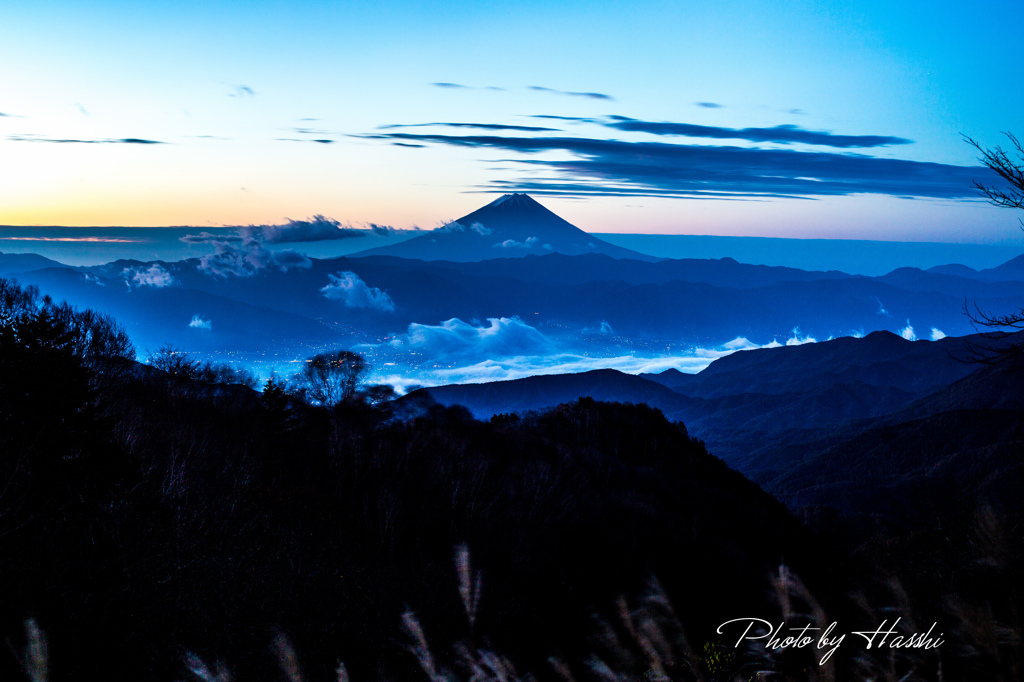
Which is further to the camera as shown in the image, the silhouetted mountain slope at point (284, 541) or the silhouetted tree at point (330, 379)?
the silhouetted tree at point (330, 379)

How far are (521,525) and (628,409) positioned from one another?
69587 millimetres

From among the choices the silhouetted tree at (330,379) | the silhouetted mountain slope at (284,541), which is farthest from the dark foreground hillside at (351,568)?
the silhouetted tree at (330,379)

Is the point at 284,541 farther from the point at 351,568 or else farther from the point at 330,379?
the point at 330,379

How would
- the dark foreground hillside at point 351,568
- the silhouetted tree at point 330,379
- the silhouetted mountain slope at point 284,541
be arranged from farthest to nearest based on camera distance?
the silhouetted tree at point 330,379
the silhouetted mountain slope at point 284,541
the dark foreground hillside at point 351,568

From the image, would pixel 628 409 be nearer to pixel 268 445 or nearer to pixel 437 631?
pixel 268 445

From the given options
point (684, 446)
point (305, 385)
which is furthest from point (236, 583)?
point (684, 446)

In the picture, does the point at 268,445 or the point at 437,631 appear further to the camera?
the point at 268,445

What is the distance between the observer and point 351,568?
879 inches

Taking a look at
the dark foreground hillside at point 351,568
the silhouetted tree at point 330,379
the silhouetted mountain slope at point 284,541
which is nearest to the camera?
the dark foreground hillside at point 351,568

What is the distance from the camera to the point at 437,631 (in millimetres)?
19703

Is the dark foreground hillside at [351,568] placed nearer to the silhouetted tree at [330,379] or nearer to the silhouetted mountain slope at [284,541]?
the silhouetted mountain slope at [284,541]

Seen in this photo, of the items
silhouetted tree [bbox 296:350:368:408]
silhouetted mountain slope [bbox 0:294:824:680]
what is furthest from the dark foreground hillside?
silhouetted tree [bbox 296:350:368:408]

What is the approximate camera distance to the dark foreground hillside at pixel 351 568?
8.54 metres

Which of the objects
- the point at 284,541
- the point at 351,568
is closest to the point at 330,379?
the point at 284,541
